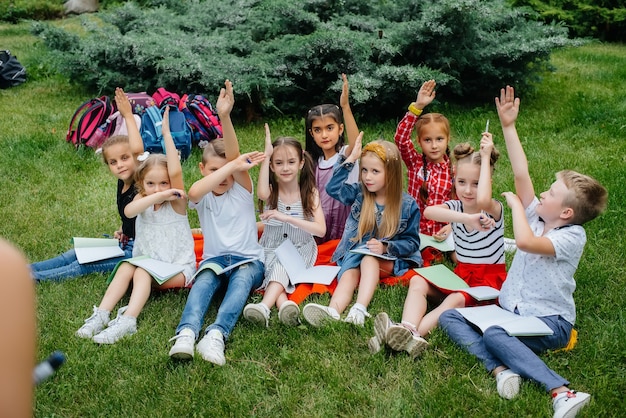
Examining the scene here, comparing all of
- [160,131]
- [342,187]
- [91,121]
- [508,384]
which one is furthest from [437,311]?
[91,121]

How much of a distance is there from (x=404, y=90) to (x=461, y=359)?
4.14m

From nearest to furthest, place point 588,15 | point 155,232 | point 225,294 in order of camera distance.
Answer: point 225,294
point 155,232
point 588,15

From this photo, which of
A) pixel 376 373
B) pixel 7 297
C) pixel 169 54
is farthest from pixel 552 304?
pixel 169 54

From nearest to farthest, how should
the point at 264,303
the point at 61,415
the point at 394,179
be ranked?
the point at 61,415 → the point at 264,303 → the point at 394,179

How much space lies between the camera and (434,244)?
4.36 metres

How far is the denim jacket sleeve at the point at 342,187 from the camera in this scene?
413cm

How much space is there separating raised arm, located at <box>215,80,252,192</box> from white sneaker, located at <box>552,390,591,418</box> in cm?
214

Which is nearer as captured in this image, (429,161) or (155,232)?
(155,232)

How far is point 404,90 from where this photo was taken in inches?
267

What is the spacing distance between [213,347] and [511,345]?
1.42m

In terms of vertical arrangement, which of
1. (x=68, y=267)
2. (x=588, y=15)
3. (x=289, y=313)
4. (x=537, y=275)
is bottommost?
(x=68, y=267)

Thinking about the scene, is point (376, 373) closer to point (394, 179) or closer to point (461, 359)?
point (461, 359)

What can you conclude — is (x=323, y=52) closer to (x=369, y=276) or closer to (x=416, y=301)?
(x=369, y=276)

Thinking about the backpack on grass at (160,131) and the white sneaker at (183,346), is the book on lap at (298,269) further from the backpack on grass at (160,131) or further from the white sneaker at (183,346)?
the backpack on grass at (160,131)
